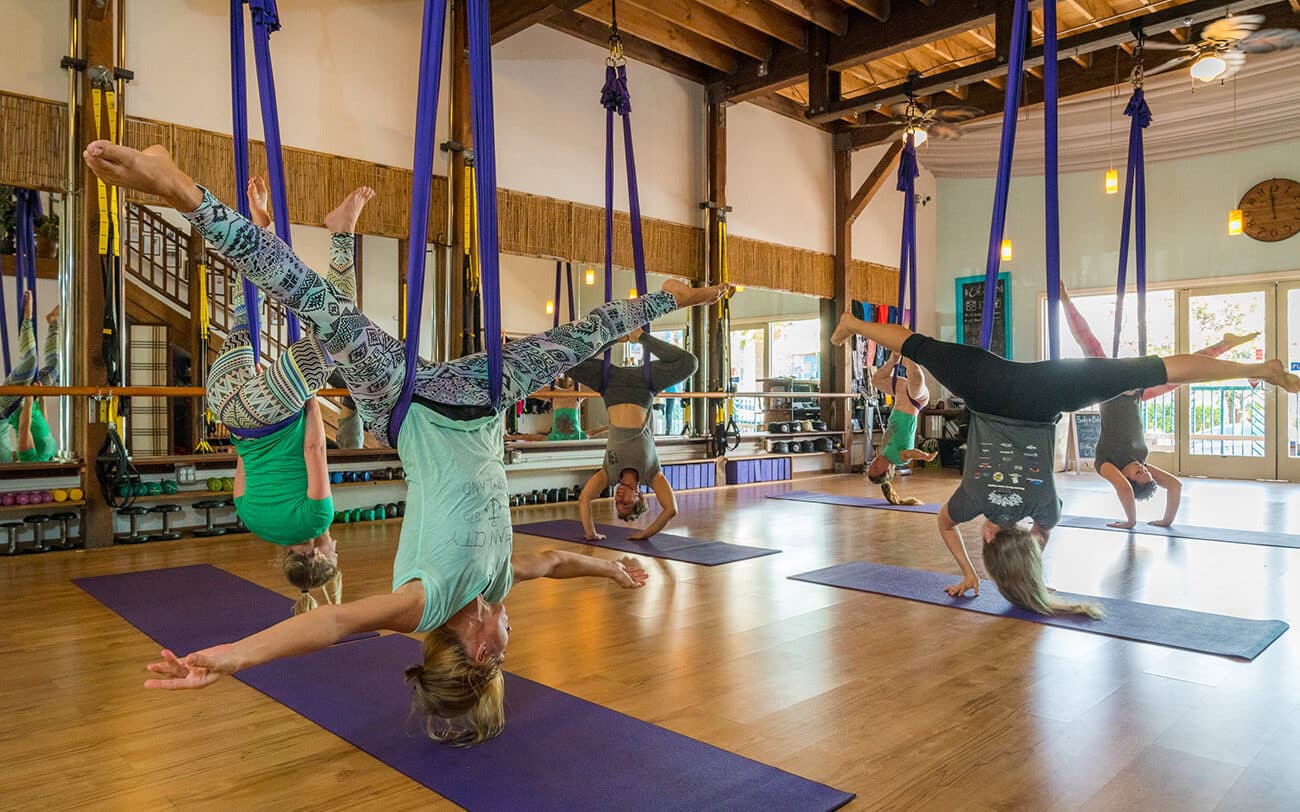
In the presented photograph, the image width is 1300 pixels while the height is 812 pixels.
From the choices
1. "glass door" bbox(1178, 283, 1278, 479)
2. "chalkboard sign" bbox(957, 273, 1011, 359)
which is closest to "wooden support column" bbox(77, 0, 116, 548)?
"chalkboard sign" bbox(957, 273, 1011, 359)

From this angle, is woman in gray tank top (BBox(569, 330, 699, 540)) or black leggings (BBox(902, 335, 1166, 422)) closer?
black leggings (BBox(902, 335, 1166, 422))

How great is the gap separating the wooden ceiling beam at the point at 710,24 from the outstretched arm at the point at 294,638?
20.6 feet

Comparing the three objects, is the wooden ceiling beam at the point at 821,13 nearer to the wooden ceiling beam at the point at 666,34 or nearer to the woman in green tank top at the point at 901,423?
the wooden ceiling beam at the point at 666,34

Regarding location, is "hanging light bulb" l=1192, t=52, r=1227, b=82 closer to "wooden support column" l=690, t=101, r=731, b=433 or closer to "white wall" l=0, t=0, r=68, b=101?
"wooden support column" l=690, t=101, r=731, b=433

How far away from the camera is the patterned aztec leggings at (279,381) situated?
290 cm

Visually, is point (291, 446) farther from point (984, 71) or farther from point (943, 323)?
point (943, 323)

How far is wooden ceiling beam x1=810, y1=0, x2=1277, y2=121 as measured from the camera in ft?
20.2

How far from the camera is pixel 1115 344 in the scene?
192 inches

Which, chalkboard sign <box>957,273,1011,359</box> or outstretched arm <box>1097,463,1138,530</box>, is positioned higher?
chalkboard sign <box>957,273,1011,359</box>

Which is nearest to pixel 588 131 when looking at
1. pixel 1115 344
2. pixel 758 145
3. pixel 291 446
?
pixel 758 145

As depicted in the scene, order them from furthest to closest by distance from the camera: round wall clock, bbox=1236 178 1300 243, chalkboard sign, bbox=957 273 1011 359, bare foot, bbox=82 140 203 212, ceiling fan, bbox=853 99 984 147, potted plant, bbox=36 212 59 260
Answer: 1. chalkboard sign, bbox=957 273 1011 359
2. round wall clock, bbox=1236 178 1300 243
3. ceiling fan, bbox=853 99 984 147
4. potted plant, bbox=36 212 59 260
5. bare foot, bbox=82 140 203 212

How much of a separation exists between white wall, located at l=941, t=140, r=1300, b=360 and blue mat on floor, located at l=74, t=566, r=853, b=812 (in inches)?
372

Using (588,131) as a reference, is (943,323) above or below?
below

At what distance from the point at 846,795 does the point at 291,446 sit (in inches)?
85.5
